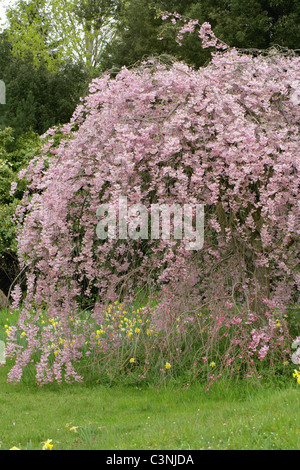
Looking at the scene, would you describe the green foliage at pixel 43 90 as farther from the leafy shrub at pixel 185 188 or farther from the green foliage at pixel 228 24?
the leafy shrub at pixel 185 188

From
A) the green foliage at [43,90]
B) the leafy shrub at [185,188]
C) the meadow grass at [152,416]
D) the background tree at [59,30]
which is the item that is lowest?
the meadow grass at [152,416]

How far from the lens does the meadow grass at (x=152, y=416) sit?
3857 mm

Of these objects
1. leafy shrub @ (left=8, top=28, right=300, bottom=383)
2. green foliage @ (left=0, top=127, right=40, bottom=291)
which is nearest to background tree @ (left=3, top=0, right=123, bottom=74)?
green foliage @ (left=0, top=127, right=40, bottom=291)

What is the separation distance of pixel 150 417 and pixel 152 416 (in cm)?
2

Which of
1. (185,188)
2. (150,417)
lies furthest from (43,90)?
(150,417)

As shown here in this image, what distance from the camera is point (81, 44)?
25.1 meters

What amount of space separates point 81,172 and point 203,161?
3.87ft

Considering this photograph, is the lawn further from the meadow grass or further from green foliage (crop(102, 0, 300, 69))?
green foliage (crop(102, 0, 300, 69))

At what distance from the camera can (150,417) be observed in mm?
4715

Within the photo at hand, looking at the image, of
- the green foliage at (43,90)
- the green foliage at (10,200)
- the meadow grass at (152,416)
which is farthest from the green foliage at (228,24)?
the meadow grass at (152,416)

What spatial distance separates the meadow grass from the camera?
386 cm

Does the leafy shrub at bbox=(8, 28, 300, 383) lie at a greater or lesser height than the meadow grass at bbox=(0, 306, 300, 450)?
greater

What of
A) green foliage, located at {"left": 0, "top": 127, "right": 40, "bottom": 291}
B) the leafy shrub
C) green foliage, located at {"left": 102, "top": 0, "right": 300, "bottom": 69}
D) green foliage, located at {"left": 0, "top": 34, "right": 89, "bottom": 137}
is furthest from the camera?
green foliage, located at {"left": 0, "top": 34, "right": 89, "bottom": 137}
